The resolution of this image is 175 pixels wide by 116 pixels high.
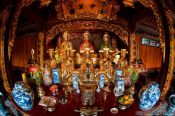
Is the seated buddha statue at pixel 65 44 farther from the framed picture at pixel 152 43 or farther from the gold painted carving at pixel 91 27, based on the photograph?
the framed picture at pixel 152 43

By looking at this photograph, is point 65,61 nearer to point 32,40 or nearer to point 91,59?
point 91,59

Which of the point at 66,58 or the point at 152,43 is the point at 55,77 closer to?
the point at 66,58

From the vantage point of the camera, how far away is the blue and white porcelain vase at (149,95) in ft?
13.2

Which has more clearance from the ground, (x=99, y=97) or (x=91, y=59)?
(x=91, y=59)

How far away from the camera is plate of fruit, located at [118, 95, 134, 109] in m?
4.24

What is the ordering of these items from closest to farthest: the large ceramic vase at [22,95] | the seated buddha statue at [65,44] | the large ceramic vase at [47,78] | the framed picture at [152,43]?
the large ceramic vase at [22,95], the large ceramic vase at [47,78], the framed picture at [152,43], the seated buddha statue at [65,44]

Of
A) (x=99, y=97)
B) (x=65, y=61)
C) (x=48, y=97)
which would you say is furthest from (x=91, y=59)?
(x=48, y=97)

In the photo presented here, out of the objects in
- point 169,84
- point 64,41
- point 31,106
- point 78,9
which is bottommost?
point 31,106

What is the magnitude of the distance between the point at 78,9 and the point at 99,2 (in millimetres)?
458

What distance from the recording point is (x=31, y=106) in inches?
166

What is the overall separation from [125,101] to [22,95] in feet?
5.03

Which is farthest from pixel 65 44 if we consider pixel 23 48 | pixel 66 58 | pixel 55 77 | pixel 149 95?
pixel 149 95

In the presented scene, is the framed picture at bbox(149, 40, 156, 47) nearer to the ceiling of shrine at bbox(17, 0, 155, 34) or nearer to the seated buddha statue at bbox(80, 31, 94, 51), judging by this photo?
the ceiling of shrine at bbox(17, 0, 155, 34)

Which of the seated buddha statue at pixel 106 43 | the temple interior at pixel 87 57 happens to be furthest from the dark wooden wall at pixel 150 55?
the seated buddha statue at pixel 106 43
